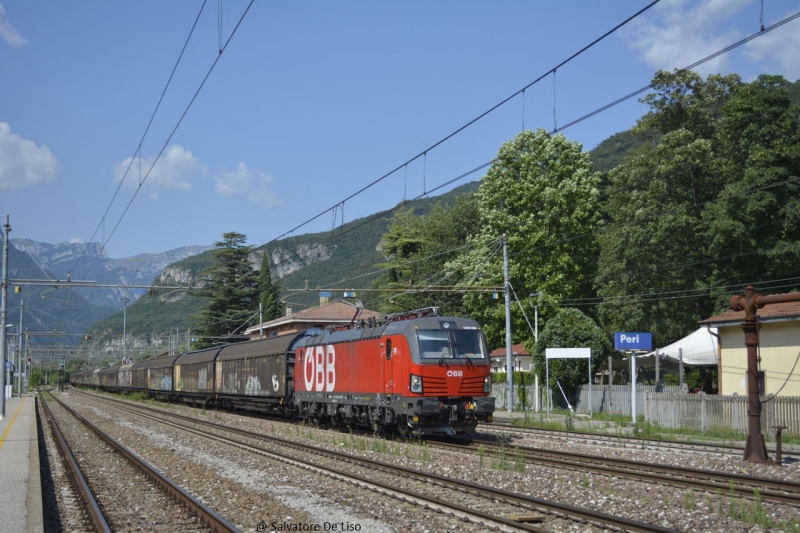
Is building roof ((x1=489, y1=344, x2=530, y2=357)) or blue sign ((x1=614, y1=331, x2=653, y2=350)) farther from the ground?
blue sign ((x1=614, y1=331, x2=653, y2=350))

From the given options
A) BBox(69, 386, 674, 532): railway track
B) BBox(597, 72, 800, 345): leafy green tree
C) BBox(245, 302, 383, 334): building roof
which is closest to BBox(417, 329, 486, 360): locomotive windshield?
BBox(69, 386, 674, 532): railway track

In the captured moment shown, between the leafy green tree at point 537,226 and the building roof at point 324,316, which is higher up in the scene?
the leafy green tree at point 537,226

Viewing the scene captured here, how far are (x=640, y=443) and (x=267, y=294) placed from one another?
8185 centimetres

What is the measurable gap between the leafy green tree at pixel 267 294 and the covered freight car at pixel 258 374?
56208mm

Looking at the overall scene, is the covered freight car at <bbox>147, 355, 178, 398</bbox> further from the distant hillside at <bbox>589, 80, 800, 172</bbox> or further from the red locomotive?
the distant hillside at <bbox>589, 80, 800, 172</bbox>

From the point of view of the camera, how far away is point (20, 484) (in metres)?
13.4

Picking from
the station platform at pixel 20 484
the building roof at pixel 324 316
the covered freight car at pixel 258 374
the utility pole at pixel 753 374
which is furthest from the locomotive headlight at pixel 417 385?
the building roof at pixel 324 316

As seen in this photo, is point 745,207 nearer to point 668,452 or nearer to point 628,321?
point 628,321

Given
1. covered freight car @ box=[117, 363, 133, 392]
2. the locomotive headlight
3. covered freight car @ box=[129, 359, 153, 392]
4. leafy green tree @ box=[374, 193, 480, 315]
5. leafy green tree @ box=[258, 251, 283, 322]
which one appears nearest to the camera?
the locomotive headlight

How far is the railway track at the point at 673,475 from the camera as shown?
1212 cm

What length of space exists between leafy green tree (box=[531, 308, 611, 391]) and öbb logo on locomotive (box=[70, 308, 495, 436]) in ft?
39.7

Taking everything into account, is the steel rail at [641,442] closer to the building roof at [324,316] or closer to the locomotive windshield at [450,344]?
the locomotive windshield at [450,344]

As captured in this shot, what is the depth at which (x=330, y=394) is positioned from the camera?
25469 mm

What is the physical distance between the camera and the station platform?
398 inches
